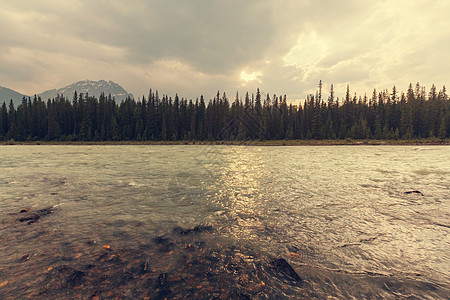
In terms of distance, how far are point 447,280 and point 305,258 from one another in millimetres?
3148

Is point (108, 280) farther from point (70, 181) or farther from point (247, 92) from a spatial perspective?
point (247, 92)

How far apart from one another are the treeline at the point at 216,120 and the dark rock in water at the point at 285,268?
343 feet

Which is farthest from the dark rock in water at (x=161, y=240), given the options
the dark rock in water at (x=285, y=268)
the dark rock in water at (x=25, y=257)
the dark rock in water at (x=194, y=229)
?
the dark rock in water at (x=285, y=268)

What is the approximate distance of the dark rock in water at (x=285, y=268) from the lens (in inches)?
201

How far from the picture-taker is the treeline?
102m

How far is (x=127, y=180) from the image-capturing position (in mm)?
16844

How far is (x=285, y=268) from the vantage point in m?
5.43

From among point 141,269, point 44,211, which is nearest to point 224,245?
point 141,269

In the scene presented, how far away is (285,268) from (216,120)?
114013 millimetres

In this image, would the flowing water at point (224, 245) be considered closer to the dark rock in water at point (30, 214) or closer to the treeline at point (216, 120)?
the dark rock in water at point (30, 214)

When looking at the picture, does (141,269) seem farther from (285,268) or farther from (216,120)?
(216,120)

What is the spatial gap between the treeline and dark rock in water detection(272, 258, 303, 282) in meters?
105

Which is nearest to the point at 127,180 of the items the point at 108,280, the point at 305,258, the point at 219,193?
the point at 219,193

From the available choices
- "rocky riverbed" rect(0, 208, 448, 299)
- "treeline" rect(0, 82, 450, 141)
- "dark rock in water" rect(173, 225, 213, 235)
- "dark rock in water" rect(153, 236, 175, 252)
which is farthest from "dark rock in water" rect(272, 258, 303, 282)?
"treeline" rect(0, 82, 450, 141)
